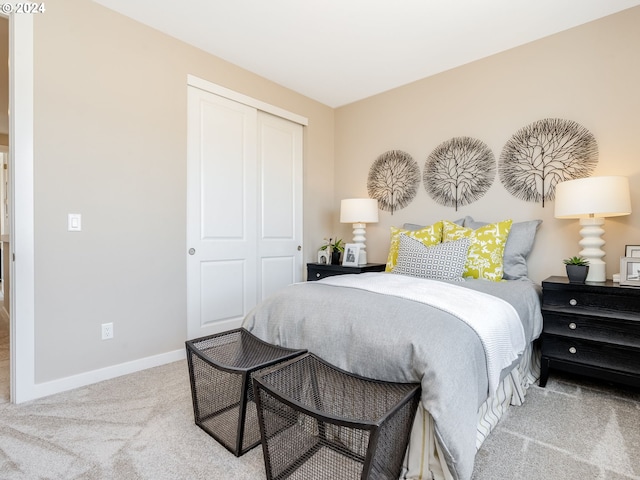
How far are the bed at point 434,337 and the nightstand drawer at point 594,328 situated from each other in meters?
0.12

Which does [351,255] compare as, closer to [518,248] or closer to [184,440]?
[518,248]

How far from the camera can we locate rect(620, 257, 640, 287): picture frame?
206 cm

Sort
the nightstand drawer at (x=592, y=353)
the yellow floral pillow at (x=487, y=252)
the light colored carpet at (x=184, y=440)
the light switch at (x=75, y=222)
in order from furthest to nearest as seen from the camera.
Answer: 1. the yellow floral pillow at (x=487, y=252)
2. the light switch at (x=75, y=222)
3. the nightstand drawer at (x=592, y=353)
4. the light colored carpet at (x=184, y=440)

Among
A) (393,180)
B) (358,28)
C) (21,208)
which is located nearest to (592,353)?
(393,180)

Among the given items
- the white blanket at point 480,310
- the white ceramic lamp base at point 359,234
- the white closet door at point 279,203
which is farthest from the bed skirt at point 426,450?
the white closet door at point 279,203

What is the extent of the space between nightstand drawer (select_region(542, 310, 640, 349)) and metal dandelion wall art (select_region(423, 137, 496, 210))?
1215mm

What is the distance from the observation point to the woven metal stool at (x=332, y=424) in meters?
1.12

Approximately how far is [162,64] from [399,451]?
2.93 m

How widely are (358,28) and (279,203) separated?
1709 mm

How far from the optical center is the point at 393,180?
141 inches

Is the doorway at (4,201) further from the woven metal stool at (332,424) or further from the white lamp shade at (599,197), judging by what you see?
the white lamp shade at (599,197)

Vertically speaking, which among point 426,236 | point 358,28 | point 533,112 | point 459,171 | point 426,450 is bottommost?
point 426,450

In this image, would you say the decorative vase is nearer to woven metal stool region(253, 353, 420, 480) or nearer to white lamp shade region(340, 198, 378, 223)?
woven metal stool region(253, 353, 420, 480)

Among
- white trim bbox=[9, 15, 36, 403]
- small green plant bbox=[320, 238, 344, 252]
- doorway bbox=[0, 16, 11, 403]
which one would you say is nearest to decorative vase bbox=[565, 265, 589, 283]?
small green plant bbox=[320, 238, 344, 252]
